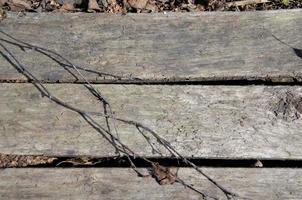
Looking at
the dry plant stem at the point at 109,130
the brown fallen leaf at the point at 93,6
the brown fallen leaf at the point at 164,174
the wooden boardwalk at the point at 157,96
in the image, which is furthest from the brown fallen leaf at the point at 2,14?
the brown fallen leaf at the point at 164,174

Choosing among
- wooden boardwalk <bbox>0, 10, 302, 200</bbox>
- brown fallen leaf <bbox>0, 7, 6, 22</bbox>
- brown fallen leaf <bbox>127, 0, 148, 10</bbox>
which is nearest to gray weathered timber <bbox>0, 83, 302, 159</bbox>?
wooden boardwalk <bbox>0, 10, 302, 200</bbox>

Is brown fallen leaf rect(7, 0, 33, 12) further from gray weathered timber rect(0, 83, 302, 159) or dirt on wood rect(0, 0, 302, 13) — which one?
gray weathered timber rect(0, 83, 302, 159)

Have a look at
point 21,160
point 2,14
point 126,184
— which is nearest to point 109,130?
point 126,184

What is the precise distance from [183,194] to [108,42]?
A: 0.86m

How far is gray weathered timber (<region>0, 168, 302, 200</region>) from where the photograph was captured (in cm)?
229

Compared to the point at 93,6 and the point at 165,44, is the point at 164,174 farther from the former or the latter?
the point at 93,6

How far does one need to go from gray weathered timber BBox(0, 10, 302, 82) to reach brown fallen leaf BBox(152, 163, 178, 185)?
0.45 metres

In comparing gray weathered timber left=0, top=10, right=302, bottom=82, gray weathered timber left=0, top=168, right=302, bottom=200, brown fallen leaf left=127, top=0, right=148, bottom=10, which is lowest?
gray weathered timber left=0, top=168, right=302, bottom=200

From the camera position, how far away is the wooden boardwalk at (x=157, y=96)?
232 centimetres

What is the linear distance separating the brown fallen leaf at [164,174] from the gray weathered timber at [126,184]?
22mm

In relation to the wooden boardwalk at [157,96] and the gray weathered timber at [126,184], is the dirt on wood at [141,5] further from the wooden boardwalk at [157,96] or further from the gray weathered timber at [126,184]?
the gray weathered timber at [126,184]

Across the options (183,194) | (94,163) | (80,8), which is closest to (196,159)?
(183,194)

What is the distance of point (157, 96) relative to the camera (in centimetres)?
243

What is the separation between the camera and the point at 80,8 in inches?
106
